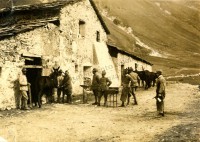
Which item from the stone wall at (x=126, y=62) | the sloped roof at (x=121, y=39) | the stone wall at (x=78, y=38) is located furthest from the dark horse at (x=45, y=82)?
the sloped roof at (x=121, y=39)

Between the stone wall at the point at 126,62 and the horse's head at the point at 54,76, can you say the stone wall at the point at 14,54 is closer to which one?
the horse's head at the point at 54,76

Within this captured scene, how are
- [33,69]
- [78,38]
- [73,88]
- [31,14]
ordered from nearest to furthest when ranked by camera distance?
[33,69] < [31,14] < [73,88] < [78,38]

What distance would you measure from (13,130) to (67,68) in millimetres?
10210

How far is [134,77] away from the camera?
18438mm

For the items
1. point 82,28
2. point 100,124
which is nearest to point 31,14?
point 82,28

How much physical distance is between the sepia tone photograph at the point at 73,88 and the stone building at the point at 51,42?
5cm

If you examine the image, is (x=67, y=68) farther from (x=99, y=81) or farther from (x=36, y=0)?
(x=36, y=0)

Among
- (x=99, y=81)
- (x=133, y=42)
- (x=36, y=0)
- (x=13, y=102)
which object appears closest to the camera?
(x=13, y=102)

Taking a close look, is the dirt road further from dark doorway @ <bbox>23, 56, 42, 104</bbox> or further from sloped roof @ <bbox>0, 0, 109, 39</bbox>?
sloped roof @ <bbox>0, 0, 109, 39</bbox>

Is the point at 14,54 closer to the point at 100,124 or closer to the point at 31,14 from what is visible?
the point at 31,14

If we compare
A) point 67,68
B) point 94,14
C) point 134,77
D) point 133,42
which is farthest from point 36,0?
point 134,77

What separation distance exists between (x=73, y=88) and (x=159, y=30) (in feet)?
194

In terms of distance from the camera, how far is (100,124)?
1248 cm

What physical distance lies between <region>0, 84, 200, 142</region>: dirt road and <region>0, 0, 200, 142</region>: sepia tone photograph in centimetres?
3
